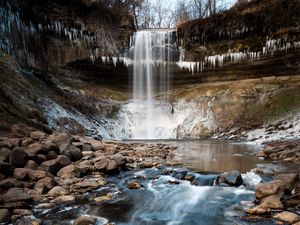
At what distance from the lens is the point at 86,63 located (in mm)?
24297

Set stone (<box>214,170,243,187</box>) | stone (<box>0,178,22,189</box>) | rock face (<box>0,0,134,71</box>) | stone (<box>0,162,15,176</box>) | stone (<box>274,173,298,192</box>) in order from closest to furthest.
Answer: stone (<box>0,178,22,189</box>)
stone (<box>274,173,298,192</box>)
stone (<box>0,162,15,176</box>)
stone (<box>214,170,243,187</box>)
rock face (<box>0,0,134,71</box>)

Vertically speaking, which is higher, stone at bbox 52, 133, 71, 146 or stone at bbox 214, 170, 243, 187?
stone at bbox 52, 133, 71, 146

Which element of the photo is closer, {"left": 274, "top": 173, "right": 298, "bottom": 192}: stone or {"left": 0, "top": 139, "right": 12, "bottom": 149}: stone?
{"left": 274, "top": 173, "right": 298, "bottom": 192}: stone

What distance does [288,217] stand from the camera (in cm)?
555

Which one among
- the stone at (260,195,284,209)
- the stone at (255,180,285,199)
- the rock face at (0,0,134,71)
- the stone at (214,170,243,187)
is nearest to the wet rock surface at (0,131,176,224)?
the stone at (214,170,243,187)

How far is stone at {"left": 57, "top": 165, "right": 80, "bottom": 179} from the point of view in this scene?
8.25 m

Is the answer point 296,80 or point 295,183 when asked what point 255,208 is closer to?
point 295,183

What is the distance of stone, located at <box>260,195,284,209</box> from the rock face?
16512 mm

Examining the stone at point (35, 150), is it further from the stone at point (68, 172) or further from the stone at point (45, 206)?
the stone at point (45, 206)

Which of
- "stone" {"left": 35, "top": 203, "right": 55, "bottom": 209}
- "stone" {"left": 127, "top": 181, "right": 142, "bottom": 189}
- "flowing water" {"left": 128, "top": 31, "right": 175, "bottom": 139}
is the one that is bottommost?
"stone" {"left": 127, "top": 181, "right": 142, "bottom": 189}

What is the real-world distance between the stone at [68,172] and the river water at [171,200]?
2.96 ft

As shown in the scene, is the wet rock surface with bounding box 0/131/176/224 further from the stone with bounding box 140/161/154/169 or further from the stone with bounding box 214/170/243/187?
the stone with bounding box 214/170/243/187

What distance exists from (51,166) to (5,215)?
2785mm

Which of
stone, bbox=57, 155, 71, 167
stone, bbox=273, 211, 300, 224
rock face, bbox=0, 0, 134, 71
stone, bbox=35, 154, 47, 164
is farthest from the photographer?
rock face, bbox=0, 0, 134, 71
